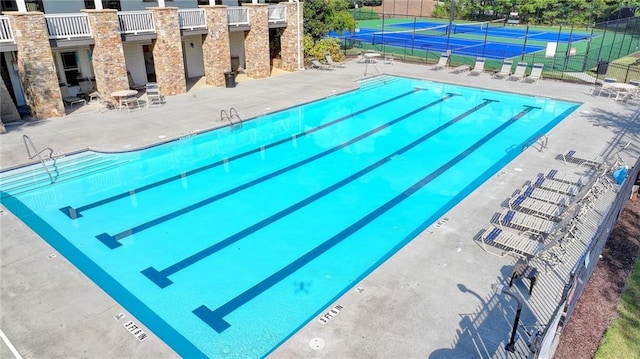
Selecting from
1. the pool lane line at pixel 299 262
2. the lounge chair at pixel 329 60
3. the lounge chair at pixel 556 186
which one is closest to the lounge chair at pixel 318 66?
the lounge chair at pixel 329 60

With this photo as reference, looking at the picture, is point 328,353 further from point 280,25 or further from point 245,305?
point 280,25

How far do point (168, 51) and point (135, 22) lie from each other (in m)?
1.71

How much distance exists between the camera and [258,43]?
78.2 feet

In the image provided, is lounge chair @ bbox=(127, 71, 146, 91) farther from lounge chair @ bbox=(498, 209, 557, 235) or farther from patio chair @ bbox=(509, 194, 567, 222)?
lounge chair @ bbox=(498, 209, 557, 235)

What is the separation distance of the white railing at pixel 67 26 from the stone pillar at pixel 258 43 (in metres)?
8.24

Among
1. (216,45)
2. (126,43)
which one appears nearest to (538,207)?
(216,45)

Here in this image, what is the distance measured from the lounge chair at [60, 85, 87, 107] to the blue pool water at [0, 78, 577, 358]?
5.75m

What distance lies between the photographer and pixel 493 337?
674 cm

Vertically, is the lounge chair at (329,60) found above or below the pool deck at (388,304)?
above

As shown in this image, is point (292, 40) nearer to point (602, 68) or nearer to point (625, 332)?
point (602, 68)

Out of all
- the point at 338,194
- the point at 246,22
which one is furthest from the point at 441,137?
the point at 246,22

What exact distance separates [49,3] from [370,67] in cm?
1638

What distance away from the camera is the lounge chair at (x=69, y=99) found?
18494 millimetres

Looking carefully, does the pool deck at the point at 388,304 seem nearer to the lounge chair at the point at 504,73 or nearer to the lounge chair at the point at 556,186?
the lounge chair at the point at 556,186
